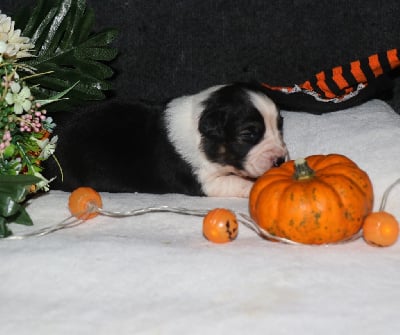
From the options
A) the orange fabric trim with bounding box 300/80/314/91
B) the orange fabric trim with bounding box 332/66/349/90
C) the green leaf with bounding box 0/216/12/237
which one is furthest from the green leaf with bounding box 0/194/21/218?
the orange fabric trim with bounding box 332/66/349/90

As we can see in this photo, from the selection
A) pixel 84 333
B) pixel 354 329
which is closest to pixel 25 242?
pixel 84 333

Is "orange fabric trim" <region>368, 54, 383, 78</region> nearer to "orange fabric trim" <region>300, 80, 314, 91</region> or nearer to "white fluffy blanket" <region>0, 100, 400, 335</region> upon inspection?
"orange fabric trim" <region>300, 80, 314, 91</region>

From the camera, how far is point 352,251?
339 cm

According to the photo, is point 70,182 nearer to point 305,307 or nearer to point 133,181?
point 133,181

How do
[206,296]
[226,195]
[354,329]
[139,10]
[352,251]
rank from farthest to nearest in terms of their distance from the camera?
[139,10], [226,195], [352,251], [206,296], [354,329]

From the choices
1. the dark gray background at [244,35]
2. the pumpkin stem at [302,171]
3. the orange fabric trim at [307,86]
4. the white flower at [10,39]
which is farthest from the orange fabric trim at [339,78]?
the white flower at [10,39]

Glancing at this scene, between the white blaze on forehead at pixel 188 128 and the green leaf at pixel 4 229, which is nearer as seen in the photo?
the green leaf at pixel 4 229

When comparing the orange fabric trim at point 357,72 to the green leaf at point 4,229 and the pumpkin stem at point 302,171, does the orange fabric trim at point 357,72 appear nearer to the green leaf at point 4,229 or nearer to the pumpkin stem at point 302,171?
the pumpkin stem at point 302,171

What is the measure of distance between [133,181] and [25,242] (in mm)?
1215

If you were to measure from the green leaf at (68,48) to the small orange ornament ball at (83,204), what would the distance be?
938 mm

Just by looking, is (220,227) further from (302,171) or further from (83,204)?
(83,204)

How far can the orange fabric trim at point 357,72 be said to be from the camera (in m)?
4.71

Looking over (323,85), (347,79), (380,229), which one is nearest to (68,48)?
(323,85)

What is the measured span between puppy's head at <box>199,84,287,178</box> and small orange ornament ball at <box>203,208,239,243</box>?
83cm
